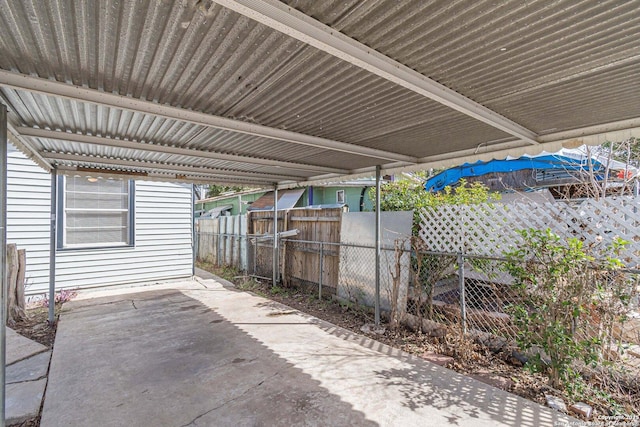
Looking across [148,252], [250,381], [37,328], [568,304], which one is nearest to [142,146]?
[250,381]

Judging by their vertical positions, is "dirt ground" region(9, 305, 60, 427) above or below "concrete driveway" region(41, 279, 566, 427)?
below

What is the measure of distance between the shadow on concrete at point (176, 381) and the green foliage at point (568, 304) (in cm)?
176

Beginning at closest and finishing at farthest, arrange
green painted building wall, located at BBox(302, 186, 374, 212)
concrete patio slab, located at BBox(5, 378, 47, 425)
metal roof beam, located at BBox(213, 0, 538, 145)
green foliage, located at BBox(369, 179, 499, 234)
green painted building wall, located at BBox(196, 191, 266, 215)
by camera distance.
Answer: metal roof beam, located at BBox(213, 0, 538, 145), concrete patio slab, located at BBox(5, 378, 47, 425), green foliage, located at BBox(369, 179, 499, 234), green painted building wall, located at BBox(302, 186, 374, 212), green painted building wall, located at BBox(196, 191, 266, 215)

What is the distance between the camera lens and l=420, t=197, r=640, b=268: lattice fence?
2883 mm

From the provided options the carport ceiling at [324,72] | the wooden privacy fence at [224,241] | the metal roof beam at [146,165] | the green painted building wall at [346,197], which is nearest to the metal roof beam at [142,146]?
the carport ceiling at [324,72]

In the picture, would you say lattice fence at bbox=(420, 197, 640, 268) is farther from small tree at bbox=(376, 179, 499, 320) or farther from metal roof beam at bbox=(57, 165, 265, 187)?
metal roof beam at bbox=(57, 165, 265, 187)

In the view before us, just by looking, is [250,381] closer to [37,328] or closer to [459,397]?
[459,397]

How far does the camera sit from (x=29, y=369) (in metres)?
3.22

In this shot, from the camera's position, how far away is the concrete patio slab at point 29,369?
3039 mm

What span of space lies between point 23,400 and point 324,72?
11.8 feet

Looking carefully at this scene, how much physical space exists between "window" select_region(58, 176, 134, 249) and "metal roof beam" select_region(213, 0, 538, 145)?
609cm

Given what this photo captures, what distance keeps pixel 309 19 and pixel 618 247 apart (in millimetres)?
2985

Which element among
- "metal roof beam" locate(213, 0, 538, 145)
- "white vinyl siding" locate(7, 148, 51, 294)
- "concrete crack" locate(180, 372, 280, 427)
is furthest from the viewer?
"white vinyl siding" locate(7, 148, 51, 294)

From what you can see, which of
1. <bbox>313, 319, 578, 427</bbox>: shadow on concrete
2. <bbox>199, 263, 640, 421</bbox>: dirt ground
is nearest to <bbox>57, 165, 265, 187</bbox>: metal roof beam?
<bbox>199, 263, 640, 421</bbox>: dirt ground
